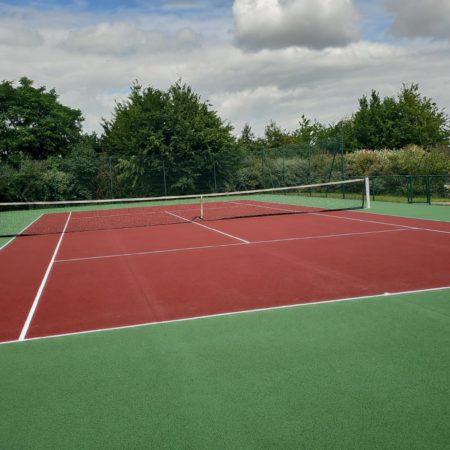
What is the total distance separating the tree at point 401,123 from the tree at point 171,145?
61.0 ft

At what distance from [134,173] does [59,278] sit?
893 inches

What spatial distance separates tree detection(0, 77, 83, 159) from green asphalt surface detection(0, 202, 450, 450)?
4390cm

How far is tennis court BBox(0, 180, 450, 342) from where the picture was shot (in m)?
6.94

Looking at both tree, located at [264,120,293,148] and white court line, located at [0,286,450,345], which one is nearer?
white court line, located at [0,286,450,345]

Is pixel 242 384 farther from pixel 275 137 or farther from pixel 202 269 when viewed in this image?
pixel 275 137

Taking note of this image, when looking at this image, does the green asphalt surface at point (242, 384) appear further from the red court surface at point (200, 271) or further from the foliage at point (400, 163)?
the foliage at point (400, 163)

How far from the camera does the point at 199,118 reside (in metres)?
34.4

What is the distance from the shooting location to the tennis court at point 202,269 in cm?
694

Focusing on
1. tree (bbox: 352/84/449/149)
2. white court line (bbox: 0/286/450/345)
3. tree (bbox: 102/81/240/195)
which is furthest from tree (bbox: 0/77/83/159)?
white court line (bbox: 0/286/450/345)

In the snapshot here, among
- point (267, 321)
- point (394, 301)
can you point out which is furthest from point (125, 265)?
point (394, 301)

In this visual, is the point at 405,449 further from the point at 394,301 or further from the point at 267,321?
the point at 394,301

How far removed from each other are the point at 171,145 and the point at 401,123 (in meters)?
24.7

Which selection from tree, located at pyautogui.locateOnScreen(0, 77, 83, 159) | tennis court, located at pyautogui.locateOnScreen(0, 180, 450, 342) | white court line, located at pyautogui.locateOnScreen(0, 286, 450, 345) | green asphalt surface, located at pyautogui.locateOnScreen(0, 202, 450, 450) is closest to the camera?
green asphalt surface, located at pyautogui.locateOnScreen(0, 202, 450, 450)

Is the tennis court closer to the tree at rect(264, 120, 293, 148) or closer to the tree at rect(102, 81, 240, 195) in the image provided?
the tree at rect(102, 81, 240, 195)
